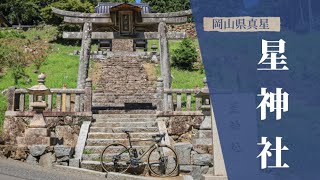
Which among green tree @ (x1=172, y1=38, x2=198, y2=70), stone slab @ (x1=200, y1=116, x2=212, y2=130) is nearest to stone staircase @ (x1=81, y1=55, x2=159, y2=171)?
stone slab @ (x1=200, y1=116, x2=212, y2=130)

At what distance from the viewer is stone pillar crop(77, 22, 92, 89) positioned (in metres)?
14.5

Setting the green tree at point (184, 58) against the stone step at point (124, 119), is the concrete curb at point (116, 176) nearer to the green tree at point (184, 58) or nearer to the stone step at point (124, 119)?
the stone step at point (124, 119)

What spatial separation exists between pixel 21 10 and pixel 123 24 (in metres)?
29.0

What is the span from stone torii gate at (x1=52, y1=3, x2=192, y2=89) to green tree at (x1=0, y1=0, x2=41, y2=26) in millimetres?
27509

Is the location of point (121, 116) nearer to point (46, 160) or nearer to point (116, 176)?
point (46, 160)

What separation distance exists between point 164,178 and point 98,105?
6052mm

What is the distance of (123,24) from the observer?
17.1 metres

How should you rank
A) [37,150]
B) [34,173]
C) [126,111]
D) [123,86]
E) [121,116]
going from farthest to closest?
[123,86] → [126,111] → [121,116] → [37,150] → [34,173]

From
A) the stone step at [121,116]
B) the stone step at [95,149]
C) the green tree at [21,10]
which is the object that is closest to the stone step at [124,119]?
the stone step at [121,116]

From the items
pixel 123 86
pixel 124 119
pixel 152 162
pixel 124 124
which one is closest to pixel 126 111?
pixel 124 119

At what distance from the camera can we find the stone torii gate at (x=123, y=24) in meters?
16.2

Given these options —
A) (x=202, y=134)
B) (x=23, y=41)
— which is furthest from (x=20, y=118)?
(x=23, y=41)

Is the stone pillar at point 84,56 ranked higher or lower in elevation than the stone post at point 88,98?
higher

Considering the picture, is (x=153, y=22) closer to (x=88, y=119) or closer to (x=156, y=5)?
(x=88, y=119)
